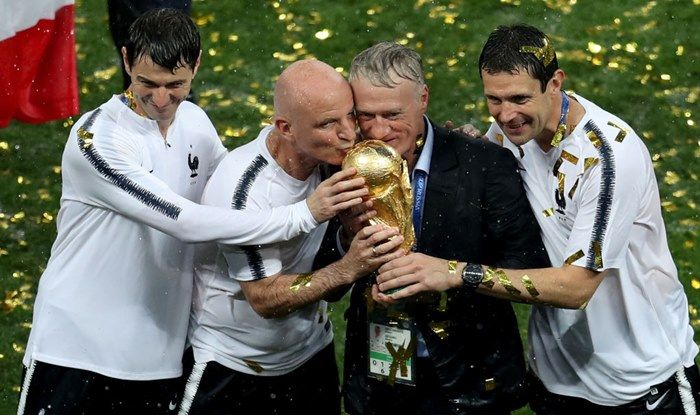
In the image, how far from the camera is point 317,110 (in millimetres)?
5121

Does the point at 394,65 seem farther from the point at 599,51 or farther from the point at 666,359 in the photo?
the point at 599,51

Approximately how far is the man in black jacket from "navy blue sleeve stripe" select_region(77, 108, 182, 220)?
598 mm

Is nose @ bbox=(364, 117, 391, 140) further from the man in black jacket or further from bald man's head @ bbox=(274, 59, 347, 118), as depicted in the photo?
bald man's head @ bbox=(274, 59, 347, 118)

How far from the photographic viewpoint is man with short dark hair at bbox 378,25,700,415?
16.9ft

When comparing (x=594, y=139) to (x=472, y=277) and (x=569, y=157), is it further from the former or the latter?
(x=472, y=277)

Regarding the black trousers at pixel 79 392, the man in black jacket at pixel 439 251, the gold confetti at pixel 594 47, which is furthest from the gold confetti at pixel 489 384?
the gold confetti at pixel 594 47

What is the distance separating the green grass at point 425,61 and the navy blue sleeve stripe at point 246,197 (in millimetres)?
3150

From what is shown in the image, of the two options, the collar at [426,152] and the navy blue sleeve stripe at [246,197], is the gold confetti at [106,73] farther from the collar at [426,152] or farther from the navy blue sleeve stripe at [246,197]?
the collar at [426,152]

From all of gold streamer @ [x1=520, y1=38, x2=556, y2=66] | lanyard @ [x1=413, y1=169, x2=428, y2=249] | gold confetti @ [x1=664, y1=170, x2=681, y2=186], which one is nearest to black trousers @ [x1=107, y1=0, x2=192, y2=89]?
gold confetti @ [x1=664, y1=170, x2=681, y2=186]

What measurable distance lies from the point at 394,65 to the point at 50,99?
102 inches

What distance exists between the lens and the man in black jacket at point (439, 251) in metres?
5.17

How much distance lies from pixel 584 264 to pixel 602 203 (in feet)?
0.70

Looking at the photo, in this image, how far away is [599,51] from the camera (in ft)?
30.7

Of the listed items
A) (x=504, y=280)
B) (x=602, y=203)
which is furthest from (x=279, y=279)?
(x=602, y=203)
